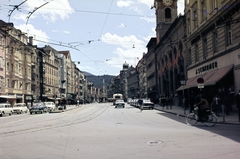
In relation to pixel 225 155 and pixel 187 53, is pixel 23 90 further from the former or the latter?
pixel 225 155

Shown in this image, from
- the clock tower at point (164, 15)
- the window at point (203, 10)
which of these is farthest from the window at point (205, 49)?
the clock tower at point (164, 15)

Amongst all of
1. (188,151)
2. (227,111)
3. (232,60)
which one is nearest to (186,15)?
(232,60)

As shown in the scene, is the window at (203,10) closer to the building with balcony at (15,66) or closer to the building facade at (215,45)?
the building facade at (215,45)

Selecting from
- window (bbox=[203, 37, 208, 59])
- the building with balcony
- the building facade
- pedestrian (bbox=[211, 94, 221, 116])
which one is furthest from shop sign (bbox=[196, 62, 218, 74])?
the building with balcony

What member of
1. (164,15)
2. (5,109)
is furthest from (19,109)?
(164,15)

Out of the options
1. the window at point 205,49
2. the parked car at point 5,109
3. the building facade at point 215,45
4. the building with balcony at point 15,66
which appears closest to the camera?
the building facade at point 215,45

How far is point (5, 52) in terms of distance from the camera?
52.4m

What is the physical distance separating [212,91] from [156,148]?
22.3m

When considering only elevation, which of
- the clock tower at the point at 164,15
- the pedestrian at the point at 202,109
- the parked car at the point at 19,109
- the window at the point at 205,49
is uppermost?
the clock tower at the point at 164,15

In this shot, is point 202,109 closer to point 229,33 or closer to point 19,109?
point 229,33

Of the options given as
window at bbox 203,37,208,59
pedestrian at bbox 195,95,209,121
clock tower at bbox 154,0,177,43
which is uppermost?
clock tower at bbox 154,0,177,43

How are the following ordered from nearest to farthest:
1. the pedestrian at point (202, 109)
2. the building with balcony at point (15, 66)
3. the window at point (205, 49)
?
the pedestrian at point (202, 109)
the window at point (205, 49)
the building with balcony at point (15, 66)

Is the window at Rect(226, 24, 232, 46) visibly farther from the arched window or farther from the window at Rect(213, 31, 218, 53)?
the arched window

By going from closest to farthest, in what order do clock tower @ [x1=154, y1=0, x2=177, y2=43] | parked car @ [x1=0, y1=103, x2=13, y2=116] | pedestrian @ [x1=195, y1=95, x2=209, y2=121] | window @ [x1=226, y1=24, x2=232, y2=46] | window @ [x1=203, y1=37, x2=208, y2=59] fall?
pedestrian @ [x1=195, y1=95, x2=209, y2=121] → window @ [x1=226, y1=24, x2=232, y2=46] → window @ [x1=203, y1=37, x2=208, y2=59] → parked car @ [x1=0, y1=103, x2=13, y2=116] → clock tower @ [x1=154, y1=0, x2=177, y2=43]
